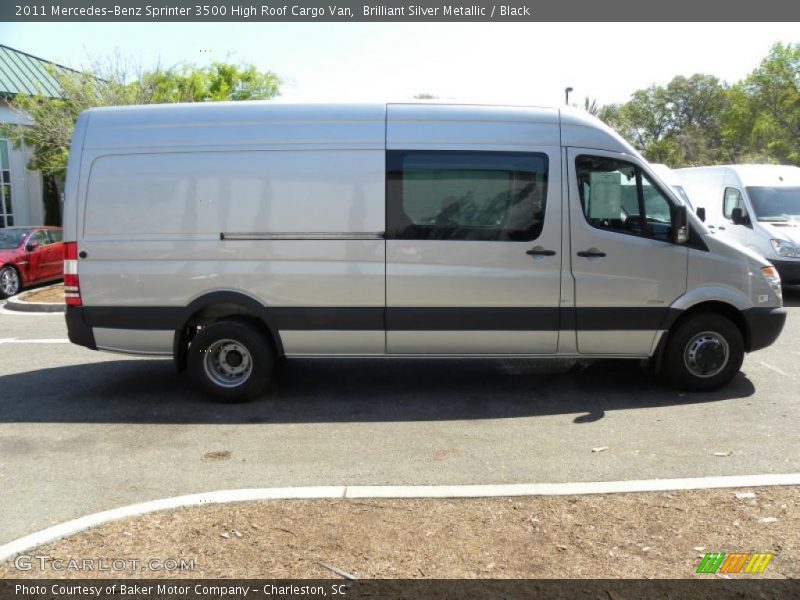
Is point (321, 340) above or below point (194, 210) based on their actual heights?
below

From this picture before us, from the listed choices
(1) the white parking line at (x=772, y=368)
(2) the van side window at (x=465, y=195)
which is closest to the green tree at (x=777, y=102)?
(1) the white parking line at (x=772, y=368)

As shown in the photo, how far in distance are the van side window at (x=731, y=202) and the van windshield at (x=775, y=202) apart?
0.24 metres

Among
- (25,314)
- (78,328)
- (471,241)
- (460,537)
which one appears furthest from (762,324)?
(25,314)

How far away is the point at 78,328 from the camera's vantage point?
607 cm

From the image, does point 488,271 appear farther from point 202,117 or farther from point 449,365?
point 202,117

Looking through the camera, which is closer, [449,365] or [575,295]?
[575,295]

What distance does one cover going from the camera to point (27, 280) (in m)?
14.2

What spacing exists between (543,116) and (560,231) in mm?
1030

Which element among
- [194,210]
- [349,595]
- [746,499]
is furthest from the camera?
[194,210]

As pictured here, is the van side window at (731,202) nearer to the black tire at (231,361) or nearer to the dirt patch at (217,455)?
the black tire at (231,361)

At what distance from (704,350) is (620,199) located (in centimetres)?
158

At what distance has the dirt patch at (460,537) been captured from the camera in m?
3.22

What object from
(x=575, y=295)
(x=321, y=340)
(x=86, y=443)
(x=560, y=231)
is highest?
(x=560, y=231)

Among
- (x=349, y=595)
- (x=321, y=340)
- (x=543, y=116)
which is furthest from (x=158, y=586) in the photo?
(x=543, y=116)
